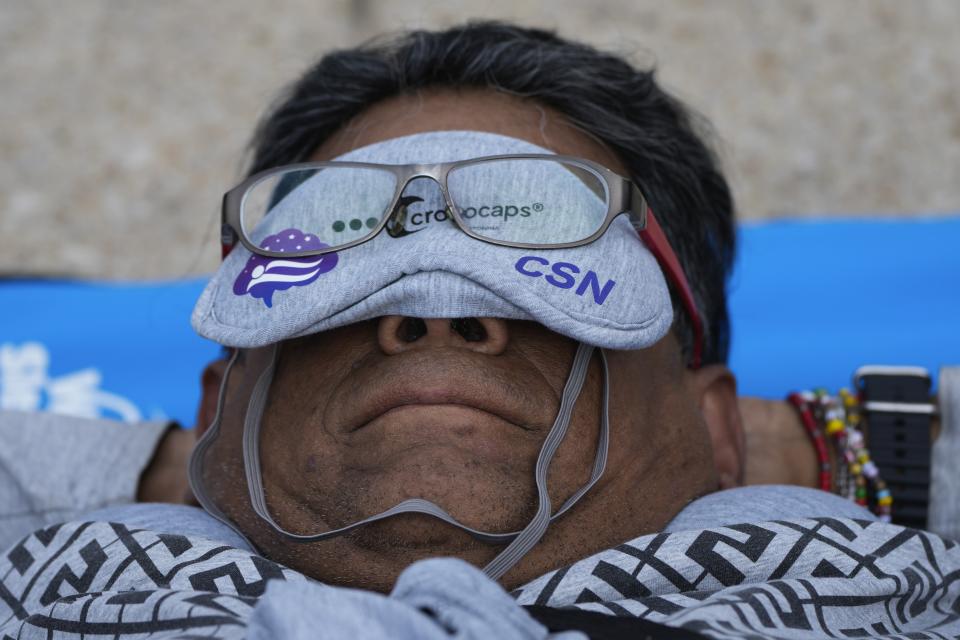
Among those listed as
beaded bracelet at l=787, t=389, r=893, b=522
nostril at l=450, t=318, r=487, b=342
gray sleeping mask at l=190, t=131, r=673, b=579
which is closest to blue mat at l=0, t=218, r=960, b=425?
beaded bracelet at l=787, t=389, r=893, b=522

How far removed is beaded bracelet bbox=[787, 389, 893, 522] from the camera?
1.82 meters

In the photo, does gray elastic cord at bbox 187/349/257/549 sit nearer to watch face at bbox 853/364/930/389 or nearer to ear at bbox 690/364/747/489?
ear at bbox 690/364/747/489

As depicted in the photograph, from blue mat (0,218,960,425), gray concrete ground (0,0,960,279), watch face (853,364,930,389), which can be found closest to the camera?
watch face (853,364,930,389)

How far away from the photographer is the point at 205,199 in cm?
359

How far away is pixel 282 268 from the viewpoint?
1.47 meters

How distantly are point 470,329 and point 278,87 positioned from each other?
2536 mm

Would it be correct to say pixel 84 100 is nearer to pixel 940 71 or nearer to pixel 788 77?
pixel 788 77

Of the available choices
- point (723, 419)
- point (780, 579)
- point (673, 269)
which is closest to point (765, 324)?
point (723, 419)

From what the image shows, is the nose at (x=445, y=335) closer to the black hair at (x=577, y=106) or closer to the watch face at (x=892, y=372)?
the black hair at (x=577, y=106)

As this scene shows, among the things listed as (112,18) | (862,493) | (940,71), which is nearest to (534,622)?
(862,493)

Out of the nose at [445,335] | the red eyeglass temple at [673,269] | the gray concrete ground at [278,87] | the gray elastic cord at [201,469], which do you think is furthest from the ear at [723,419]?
the gray concrete ground at [278,87]

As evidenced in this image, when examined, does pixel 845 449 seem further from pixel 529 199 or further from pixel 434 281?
pixel 434 281

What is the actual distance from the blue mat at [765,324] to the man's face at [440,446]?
3.27 feet

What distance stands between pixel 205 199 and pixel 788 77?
81.6 inches
